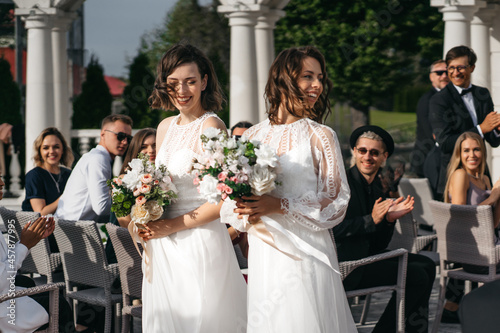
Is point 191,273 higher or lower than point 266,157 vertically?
lower

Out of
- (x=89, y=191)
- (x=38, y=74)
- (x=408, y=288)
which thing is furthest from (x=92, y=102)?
(x=408, y=288)

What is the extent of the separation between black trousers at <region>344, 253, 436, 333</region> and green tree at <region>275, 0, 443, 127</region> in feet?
89.3

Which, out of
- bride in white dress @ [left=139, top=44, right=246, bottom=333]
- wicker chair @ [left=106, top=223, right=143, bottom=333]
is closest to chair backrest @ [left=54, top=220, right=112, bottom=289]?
wicker chair @ [left=106, top=223, right=143, bottom=333]

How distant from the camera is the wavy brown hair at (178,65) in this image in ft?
14.1

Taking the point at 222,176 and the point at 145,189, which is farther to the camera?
the point at 145,189

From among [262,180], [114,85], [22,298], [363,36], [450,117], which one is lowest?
[22,298]

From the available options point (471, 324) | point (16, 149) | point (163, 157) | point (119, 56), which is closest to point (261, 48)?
point (16, 149)

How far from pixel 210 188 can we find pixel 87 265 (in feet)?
6.70

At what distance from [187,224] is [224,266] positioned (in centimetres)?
32

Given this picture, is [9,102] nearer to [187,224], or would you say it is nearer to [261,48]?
[261,48]

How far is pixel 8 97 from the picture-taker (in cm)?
1844

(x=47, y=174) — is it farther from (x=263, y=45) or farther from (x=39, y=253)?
(x=263, y=45)

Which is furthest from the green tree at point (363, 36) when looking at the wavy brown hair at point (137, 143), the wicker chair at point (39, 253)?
the wicker chair at point (39, 253)

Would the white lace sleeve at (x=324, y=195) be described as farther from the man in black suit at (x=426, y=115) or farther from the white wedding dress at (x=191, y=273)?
the man in black suit at (x=426, y=115)
